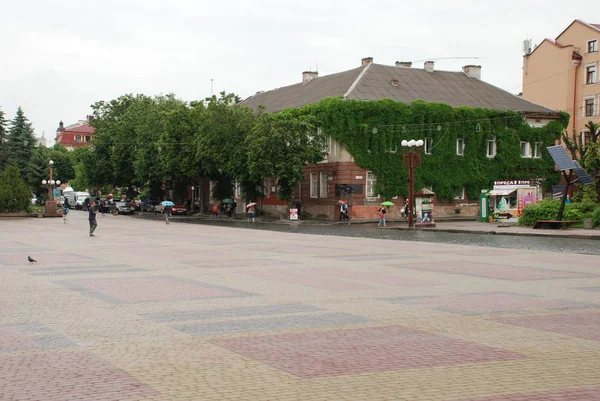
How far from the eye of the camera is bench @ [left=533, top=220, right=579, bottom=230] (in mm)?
37062

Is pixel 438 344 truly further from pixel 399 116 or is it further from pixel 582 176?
pixel 399 116

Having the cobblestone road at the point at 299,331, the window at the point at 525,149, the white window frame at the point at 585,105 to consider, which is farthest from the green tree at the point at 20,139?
the cobblestone road at the point at 299,331

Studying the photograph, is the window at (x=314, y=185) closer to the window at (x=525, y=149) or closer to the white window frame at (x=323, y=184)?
the white window frame at (x=323, y=184)

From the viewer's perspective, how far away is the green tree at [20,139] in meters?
88.1

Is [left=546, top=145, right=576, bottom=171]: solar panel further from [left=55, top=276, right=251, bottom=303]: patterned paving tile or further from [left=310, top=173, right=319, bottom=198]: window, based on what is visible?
[left=55, top=276, right=251, bottom=303]: patterned paving tile

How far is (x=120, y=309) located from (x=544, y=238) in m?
24.3

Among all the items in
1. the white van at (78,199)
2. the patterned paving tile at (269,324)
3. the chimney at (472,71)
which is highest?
the chimney at (472,71)

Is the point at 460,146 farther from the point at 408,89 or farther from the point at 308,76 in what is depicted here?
the point at 308,76

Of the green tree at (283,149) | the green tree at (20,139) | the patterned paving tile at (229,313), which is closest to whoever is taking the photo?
the patterned paving tile at (229,313)

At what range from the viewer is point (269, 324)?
32.8 ft

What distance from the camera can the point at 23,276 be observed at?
16.2 meters


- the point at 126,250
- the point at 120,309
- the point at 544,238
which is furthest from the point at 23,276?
the point at 544,238

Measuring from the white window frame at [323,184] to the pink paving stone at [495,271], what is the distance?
3732 cm

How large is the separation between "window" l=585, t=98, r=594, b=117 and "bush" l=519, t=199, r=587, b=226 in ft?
106
